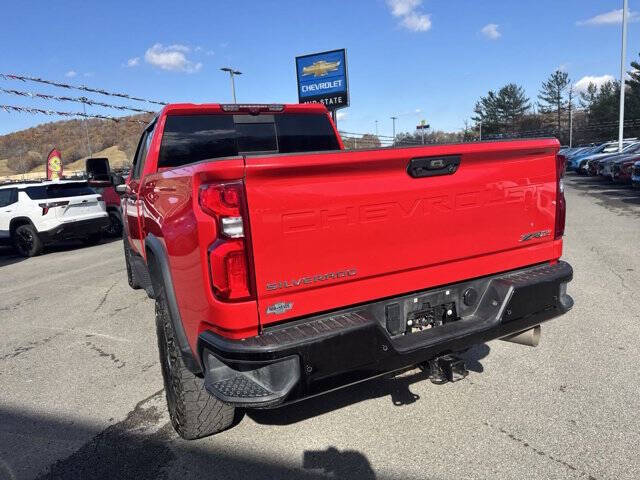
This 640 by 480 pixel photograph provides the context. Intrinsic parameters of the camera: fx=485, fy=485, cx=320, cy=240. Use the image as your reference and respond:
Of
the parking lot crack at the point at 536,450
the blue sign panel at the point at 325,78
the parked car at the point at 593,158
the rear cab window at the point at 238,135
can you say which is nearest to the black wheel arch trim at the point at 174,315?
the rear cab window at the point at 238,135

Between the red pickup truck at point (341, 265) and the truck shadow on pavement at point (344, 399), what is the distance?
373 millimetres

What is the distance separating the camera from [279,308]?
227cm

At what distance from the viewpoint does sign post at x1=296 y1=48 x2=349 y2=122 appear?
2562 cm

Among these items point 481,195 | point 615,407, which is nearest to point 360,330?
point 481,195

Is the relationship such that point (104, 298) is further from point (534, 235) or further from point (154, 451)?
point (534, 235)

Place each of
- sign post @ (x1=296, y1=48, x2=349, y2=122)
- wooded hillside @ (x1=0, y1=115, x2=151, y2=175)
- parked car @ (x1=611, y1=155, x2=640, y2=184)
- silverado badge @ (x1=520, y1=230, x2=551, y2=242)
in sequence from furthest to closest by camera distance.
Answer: wooded hillside @ (x1=0, y1=115, x2=151, y2=175)
sign post @ (x1=296, y1=48, x2=349, y2=122)
parked car @ (x1=611, y1=155, x2=640, y2=184)
silverado badge @ (x1=520, y1=230, x2=551, y2=242)

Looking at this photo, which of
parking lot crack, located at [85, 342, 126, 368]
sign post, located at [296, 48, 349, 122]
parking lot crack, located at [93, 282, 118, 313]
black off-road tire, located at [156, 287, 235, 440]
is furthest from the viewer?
sign post, located at [296, 48, 349, 122]

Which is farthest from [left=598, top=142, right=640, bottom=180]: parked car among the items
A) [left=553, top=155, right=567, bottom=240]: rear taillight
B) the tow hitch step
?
the tow hitch step

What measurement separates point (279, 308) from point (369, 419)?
1.28m

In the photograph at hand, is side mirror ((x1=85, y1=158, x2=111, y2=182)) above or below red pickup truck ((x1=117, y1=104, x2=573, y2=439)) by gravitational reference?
above

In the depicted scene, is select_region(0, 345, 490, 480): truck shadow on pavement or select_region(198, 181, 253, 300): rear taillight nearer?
select_region(198, 181, 253, 300): rear taillight

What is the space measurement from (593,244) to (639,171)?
7.49 m

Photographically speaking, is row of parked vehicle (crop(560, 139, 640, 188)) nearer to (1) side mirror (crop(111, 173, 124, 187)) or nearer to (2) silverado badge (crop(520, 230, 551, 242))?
(2) silverado badge (crop(520, 230, 551, 242))

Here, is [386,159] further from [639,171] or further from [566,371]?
[639,171]
